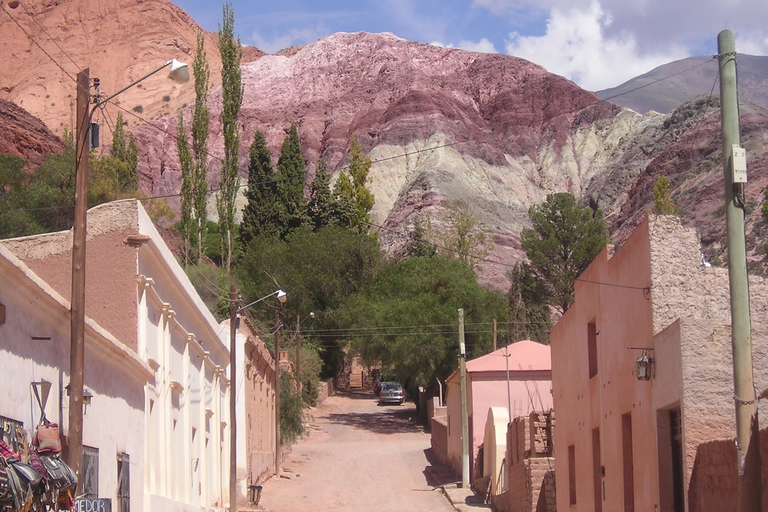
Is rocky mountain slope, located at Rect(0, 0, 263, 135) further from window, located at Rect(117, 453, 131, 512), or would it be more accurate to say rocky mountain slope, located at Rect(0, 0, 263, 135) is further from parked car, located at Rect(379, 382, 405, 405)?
window, located at Rect(117, 453, 131, 512)

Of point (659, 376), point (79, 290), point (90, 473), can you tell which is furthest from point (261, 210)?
point (659, 376)

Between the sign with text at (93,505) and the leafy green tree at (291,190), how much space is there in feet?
198

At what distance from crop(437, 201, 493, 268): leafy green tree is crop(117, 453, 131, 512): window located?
6308 cm

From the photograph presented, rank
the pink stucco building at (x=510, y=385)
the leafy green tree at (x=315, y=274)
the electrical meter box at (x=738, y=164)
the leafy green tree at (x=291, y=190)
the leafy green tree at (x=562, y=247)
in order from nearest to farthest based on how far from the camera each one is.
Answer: the electrical meter box at (x=738, y=164)
the pink stucco building at (x=510, y=385)
the leafy green tree at (x=315, y=274)
the leafy green tree at (x=562, y=247)
the leafy green tree at (x=291, y=190)

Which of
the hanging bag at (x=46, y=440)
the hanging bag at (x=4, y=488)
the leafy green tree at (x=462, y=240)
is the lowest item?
the hanging bag at (x=4, y=488)

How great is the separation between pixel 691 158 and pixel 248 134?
198 ft

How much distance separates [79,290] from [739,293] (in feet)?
25.9

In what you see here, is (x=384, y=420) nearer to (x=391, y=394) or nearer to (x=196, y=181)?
(x=391, y=394)

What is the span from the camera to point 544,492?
24156mm

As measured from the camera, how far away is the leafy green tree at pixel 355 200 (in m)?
78.9

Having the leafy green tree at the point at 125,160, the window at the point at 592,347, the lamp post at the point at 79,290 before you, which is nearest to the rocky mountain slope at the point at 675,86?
the leafy green tree at the point at 125,160

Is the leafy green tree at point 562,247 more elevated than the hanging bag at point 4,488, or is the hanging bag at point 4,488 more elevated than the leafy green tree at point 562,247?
the leafy green tree at point 562,247

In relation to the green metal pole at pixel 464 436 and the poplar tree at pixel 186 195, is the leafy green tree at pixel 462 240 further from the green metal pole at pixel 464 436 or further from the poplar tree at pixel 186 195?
the green metal pole at pixel 464 436

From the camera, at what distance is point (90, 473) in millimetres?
14695
